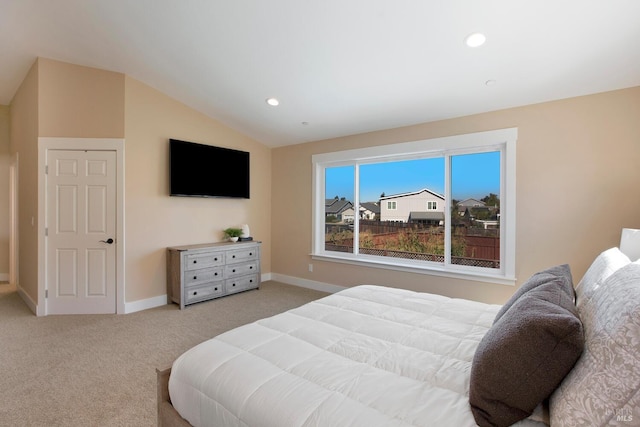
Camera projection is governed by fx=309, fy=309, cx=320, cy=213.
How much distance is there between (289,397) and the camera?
1.13 metres

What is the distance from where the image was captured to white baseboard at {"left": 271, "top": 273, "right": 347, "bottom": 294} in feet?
15.9

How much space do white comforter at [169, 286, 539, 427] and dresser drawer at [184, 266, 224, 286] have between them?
2.59 meters

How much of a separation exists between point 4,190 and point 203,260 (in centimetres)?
438

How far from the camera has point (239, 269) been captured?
15.4 feet

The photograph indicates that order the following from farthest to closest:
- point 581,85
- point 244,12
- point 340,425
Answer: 1. point 581,85
2. point 244,12
3. point 340,425

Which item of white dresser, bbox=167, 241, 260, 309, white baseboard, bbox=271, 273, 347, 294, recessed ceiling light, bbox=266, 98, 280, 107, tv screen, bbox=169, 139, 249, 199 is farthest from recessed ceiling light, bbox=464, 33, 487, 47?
white dresser, bbox=167, 241, 260, 309

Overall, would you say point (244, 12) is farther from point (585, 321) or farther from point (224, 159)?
point (585, 321)

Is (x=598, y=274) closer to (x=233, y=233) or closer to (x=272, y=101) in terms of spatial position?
(x=272, y=101)

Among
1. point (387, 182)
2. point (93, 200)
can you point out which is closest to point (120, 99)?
point (93, 200)

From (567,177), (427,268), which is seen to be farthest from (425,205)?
(567,177)

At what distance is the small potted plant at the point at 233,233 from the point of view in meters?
4.86

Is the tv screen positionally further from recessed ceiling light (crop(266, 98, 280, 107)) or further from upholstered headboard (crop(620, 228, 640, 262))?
upholstered headboard (crop(620, 228, 640, 262))

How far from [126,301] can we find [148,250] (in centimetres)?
67

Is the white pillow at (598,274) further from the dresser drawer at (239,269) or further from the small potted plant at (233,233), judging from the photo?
the small potted plant at (233,233)
